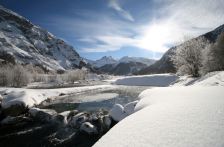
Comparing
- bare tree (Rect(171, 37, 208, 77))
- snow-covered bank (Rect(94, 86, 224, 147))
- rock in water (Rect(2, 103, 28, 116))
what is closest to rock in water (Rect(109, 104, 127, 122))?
snow-covered bank (Rect(94, 86, 224, 147))

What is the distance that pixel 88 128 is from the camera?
21.5m

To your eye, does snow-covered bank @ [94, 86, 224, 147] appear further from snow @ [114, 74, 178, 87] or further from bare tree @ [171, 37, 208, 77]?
snow @ [114, 74, 178, 87]

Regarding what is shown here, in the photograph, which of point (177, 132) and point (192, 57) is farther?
point (192, 57)

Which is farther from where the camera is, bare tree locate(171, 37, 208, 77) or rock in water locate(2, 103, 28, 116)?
bare tree locate(171, 37, 208, 77)

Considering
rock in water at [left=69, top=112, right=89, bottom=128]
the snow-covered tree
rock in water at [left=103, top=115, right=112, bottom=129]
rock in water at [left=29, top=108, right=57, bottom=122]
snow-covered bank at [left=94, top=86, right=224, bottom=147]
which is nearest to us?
snow-covered bank at [left=94, top=86, right=224, bottom=147]

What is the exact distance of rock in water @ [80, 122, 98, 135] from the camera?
21102mm

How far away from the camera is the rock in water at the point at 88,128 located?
21.1m

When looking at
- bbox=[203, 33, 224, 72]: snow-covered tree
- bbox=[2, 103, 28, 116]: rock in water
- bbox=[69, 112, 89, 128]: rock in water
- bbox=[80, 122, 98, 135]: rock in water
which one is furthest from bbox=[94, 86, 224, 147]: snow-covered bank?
bbox=[203, 33, 224, 72]: snow-covered tree

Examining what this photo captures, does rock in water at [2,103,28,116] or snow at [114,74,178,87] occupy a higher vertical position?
snow at [114,74,178,87]

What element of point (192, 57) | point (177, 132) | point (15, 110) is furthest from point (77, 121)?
point (192, 57)

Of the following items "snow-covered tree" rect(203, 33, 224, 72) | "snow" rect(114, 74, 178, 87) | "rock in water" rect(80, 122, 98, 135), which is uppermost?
"snow-covered tree" rect(203, 33, 224, 72)

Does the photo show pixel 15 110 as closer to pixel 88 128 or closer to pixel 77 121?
pixel 77 121

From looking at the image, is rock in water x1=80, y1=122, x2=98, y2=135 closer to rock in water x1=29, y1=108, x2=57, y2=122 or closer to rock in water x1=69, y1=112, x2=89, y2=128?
rock in water x1=69, y1=112, x2=89, y2=128

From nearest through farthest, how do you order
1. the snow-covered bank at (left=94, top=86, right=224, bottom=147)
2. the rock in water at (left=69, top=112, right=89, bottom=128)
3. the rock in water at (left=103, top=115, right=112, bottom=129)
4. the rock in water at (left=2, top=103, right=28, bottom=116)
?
the snow-covered bank at (left=94, top=86, right=224, bottom=147) < the rock in water at (left=103, top=115, right=112, bottom=129) < the rock in water at (left=69, top=112, right=89, bottom=128) < the rock in water at (left=2, top=103, right=28, bottom=116)
